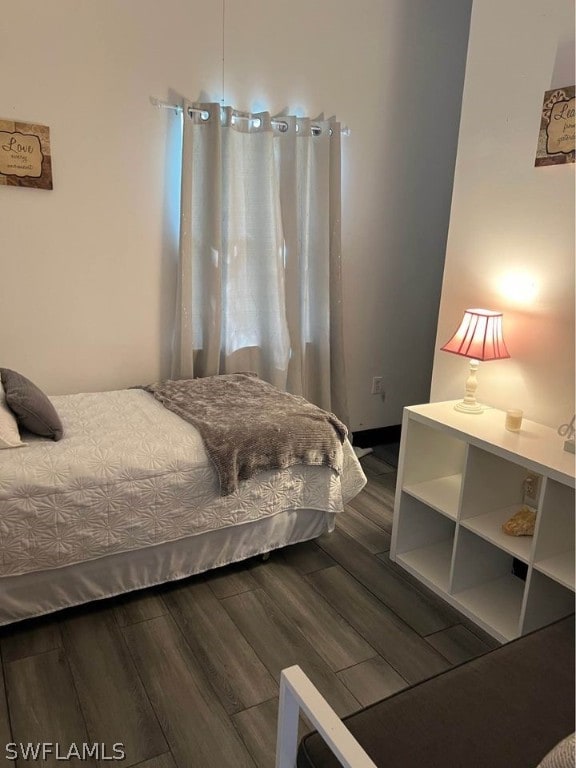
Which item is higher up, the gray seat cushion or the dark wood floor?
the gray seat cushion

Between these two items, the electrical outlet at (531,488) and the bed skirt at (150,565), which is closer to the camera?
the bed skirt at (150,565)

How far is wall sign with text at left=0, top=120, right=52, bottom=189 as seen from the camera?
2.54 metres

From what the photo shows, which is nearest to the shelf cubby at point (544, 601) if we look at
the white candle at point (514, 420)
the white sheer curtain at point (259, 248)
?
the white candle at point (514, 420)

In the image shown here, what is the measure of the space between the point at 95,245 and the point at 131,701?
2.08 m

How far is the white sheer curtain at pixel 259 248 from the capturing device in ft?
9.62

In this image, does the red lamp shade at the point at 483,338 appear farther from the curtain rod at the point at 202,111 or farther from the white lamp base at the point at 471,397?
the curtain rod at the point at 202,111

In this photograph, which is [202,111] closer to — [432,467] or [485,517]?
[432,467]

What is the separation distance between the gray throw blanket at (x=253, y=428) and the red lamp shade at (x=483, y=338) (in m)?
0.62

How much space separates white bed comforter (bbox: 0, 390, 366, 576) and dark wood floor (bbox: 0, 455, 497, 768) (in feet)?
0.87

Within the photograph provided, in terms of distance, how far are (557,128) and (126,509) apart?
6.98 feet

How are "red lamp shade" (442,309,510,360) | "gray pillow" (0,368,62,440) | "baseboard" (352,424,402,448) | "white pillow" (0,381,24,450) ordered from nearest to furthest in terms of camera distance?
"white pillow" (0,381,24,450) < "gray pillow" (0,368,62,440) < "red lamp shade" (442,309,510,360) < "baseboard" (352,424,402,448)

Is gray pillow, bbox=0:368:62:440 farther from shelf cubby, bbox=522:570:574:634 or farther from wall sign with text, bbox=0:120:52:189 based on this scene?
shelf cubby, bbox=522:570:574:634

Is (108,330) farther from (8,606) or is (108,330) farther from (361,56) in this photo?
(361,56)

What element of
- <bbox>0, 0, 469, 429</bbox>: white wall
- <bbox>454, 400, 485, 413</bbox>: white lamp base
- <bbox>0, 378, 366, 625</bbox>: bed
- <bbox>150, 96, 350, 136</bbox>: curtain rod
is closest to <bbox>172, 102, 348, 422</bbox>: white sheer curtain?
<bbox>150, 96, 350, 136</bbox>: curtain rod
